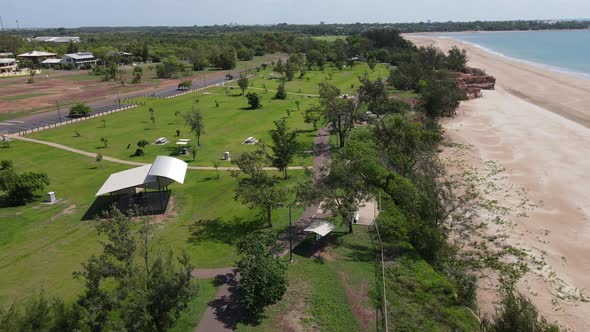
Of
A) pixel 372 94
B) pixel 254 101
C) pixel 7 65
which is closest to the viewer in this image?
pixel 372 94

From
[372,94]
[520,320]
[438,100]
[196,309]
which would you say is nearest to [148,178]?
[196,309]

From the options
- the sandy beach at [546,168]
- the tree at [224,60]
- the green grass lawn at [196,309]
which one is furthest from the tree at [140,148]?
the tree at [224,60]

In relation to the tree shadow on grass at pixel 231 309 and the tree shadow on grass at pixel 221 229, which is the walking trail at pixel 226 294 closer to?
the tree shadow on grass at pixel 231 309

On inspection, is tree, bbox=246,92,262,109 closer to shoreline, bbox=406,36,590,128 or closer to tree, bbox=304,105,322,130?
tree, bbox=304,105,322,130

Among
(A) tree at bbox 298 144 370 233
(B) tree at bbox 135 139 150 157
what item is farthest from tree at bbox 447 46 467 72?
(A) tree at bbox 298 144 370 233

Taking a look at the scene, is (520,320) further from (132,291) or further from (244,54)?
(244,54)

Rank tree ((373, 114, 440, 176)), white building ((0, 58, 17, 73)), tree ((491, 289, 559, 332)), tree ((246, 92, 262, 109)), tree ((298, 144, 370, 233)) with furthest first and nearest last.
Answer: white building ((0, 58, 17, 73)), tree ((246, 92, 262, 109)), tree ((373, 114, 440, 176)), tree ((298, 144, 370, 233)), tree ((491, 289, 559, 332))
